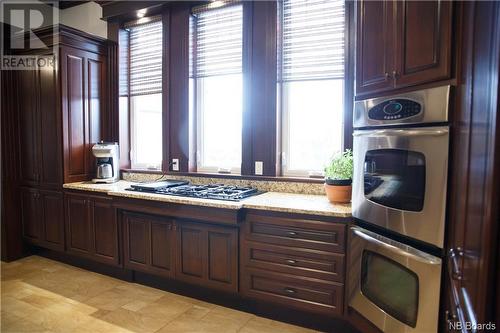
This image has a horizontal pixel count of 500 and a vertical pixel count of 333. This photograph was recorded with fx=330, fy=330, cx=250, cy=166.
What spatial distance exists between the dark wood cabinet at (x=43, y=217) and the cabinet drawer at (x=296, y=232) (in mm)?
2307

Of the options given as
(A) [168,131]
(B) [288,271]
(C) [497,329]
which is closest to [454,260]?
(C) [497,329]

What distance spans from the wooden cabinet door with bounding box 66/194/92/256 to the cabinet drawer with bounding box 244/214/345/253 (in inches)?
72.6

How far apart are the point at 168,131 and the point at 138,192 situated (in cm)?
83

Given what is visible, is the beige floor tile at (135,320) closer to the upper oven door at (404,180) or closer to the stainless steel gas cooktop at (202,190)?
the stainless steel gas cooktop at (202,190)

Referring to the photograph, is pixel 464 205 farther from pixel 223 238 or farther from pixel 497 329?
pixel 223 238

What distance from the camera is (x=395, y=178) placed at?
5.62 ft

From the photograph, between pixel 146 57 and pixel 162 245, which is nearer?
pixel 162 245

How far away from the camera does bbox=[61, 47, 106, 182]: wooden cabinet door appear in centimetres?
338

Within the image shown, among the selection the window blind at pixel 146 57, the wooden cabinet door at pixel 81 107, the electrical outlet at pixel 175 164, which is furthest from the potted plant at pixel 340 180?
the wooden cabinet door at pixel 81 107

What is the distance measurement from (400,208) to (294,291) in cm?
100

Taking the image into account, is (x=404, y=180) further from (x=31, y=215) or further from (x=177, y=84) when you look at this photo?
(x=31, y=215)

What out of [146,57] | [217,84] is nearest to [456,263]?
[217,84]

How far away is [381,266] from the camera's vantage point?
6.08ft

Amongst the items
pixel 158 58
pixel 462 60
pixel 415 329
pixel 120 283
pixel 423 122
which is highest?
pixel 158 58
